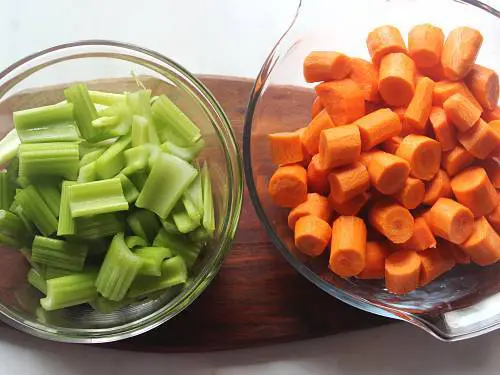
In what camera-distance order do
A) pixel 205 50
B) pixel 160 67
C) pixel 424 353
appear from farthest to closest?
pixel 205 50
pixel 424 353
pixel 160 67

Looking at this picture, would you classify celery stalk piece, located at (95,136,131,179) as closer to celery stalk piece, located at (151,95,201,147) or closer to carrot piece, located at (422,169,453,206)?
celery stalk piece, located at (151,95,201,147)

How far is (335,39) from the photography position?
123 cm

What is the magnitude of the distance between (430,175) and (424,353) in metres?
0.39

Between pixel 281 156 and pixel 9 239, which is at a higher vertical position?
pixel 281 156

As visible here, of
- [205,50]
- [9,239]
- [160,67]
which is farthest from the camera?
[205,50]

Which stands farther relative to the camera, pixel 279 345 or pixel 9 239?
pixel 279 345

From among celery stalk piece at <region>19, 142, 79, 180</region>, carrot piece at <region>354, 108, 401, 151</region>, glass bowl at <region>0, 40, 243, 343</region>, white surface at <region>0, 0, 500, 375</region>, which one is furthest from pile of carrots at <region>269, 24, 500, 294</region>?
celery stalk piece at <region>19, 142, 79, 180</region>

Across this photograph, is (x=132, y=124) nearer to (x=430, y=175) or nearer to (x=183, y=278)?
(x=183, y=278)

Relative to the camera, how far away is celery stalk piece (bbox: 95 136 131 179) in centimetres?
100

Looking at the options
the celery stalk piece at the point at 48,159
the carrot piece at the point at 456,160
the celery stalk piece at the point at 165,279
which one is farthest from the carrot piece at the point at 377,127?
the celery stalk piece at the point at 48,159

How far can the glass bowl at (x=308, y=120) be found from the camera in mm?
1077

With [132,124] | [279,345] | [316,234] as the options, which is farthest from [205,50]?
[279,345]

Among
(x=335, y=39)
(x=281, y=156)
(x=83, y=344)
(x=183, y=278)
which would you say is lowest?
(x=83, y=344)

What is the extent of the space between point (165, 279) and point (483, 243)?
20.8 inches
